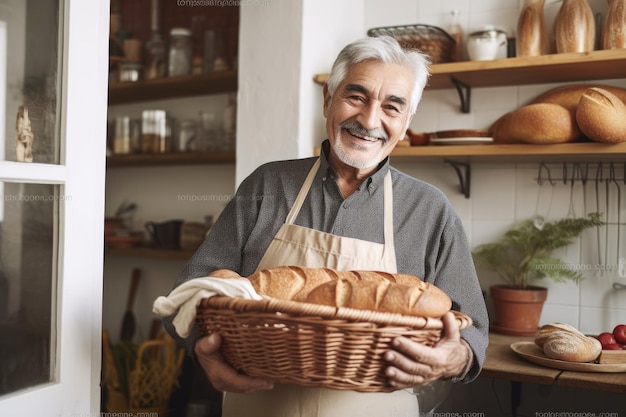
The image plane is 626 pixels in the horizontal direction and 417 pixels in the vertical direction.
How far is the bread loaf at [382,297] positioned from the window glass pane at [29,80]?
0.73 m

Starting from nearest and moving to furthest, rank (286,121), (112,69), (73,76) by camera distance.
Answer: (73,76) → (286,121) → (112,69)

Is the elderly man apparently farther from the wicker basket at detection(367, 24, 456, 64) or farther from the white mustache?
the wicker basket at detection(367, 24, 456, 64)

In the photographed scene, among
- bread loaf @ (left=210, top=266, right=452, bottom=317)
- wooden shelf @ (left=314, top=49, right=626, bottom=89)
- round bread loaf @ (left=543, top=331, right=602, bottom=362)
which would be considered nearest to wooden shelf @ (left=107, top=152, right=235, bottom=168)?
wooden shelf @ (left=314, top=49, right=626, bottom=89)

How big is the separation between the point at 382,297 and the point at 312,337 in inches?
7.3

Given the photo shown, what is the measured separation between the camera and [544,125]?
223 centimetres

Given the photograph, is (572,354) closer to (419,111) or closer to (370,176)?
(370,176)

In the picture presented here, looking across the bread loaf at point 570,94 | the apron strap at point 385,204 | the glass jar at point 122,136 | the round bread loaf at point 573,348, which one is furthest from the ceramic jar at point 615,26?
the glass jar at point 122,136

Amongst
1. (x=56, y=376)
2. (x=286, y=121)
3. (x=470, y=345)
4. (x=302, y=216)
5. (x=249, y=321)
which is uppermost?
(x=286, y=121)

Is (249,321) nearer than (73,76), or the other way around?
(249,321)

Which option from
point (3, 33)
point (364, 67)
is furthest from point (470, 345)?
point (3, 33)

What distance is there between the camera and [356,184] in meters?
1.71

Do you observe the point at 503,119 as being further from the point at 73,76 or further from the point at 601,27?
the point at 73,76

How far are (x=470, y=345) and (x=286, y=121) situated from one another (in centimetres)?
143

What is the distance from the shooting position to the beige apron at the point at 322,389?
59.0 inches
